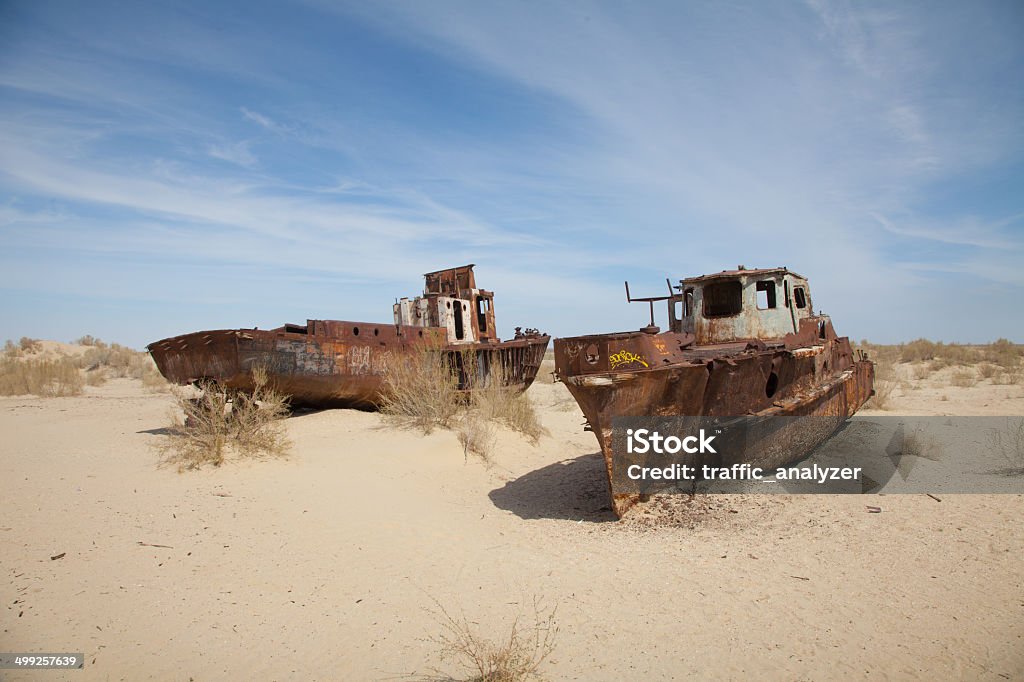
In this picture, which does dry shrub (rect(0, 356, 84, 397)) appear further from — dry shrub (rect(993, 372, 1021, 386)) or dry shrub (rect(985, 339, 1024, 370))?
dry shrub (rect(985, 339, 1024, 370))

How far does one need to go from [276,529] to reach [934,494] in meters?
6.31

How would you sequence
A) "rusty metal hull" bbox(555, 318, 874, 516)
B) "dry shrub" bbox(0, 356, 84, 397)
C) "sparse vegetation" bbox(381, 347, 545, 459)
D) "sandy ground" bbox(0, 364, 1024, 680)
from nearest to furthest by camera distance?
"sandy ground" bbox(0, 364, 1024, 680)
"rusty metal hull" bbox(555, 318, 874, 516)
"sparse vegetation" bbox(381, 347, 545, 459)
"dry shrub" bbox(0, 356, 84, 397)

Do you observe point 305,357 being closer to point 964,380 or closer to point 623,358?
point 623,358

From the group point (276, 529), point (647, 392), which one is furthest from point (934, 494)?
point (276, 529)

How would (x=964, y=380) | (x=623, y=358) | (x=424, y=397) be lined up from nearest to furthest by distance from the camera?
1. (x=623, y=358)
2. (x=424, y=397)
3. (x=964, y=380)

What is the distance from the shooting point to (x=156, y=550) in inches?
173

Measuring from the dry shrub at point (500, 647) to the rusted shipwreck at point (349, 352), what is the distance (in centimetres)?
688

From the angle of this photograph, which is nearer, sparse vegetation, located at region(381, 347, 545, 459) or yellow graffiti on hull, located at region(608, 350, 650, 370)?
yellow graffiti on hull, located at region(608, 350, 650, 370)

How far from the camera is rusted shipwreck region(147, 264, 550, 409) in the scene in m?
9.21

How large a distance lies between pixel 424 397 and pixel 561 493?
3614 mm

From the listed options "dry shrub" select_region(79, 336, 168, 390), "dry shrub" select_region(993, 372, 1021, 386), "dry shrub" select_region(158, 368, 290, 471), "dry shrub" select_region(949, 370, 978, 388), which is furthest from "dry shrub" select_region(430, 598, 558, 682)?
"dry shrub" select_region(79, 336, 168, 390)

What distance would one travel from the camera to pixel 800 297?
8.93 metres

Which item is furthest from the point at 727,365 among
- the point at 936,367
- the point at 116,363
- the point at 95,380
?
the point at 116,363

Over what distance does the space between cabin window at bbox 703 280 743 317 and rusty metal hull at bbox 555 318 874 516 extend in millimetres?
1556
